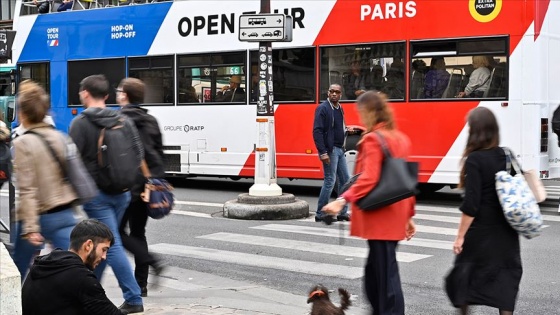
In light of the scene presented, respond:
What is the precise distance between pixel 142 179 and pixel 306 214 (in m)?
5.99

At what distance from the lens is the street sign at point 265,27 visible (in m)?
11.5

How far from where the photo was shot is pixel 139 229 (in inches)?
264

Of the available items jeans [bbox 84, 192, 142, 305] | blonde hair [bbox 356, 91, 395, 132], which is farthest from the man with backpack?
blonde hair [bbox 356, 91, 395, 132]

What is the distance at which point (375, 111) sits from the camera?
17.5ft

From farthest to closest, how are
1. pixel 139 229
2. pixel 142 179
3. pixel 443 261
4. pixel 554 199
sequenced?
pixel 554 199
pixel 443 261
pixel 139 229
pixel 142 179

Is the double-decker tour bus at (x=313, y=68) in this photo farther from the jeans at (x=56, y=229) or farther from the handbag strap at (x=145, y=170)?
the jeans at (x=56, y=229)

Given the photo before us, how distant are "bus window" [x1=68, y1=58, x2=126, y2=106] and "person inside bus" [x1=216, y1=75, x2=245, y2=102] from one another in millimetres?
2689

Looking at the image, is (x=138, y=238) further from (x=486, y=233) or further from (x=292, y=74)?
(x=292, y=74)

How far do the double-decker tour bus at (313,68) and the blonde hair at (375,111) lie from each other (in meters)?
6.80

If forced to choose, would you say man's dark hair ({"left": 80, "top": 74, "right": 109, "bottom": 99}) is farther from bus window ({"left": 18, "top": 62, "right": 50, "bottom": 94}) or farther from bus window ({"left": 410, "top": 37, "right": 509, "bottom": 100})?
bus window ({"left": 18, "top": 62, "right": 50, "bottom": 94})

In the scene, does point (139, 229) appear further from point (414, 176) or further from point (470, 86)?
point (470, 86)

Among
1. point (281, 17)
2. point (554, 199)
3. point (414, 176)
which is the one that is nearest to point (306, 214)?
point (281, 17)

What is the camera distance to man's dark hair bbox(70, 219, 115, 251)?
4516mm

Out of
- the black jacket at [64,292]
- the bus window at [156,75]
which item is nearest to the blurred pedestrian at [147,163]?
the black jacket at [64,292]
